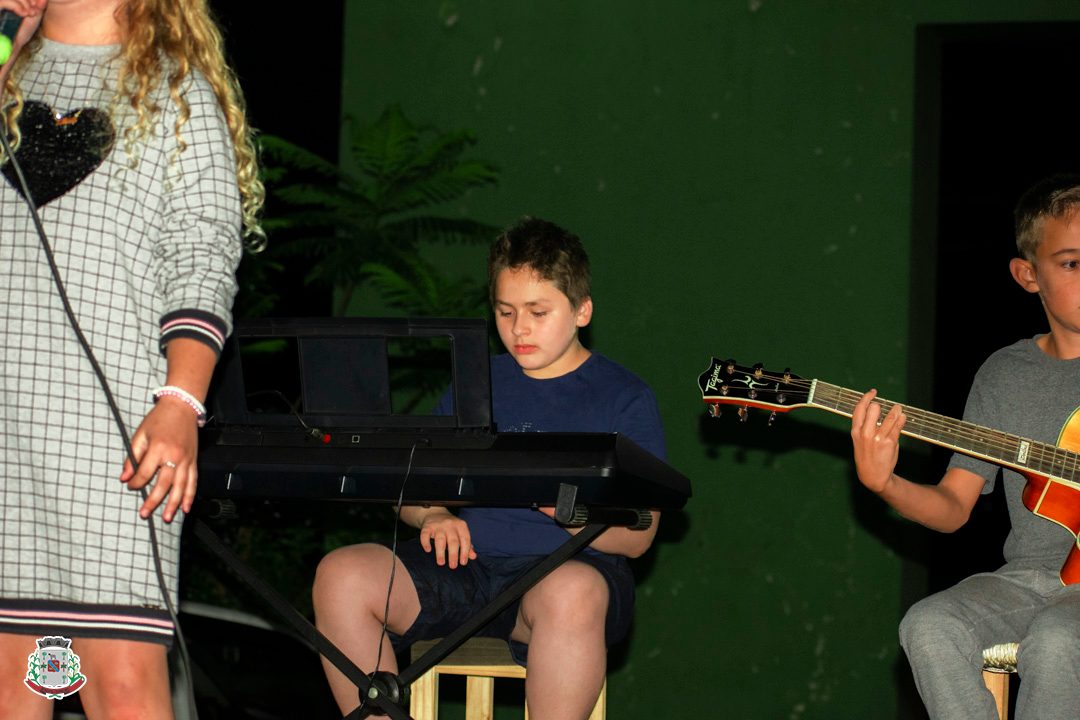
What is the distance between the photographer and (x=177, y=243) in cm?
180

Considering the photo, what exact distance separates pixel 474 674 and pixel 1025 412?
140cm

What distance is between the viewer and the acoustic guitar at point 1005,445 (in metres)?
2.79

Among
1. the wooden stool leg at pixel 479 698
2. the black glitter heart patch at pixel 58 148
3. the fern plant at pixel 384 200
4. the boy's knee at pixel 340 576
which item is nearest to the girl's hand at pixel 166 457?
the black glitter heart patch at pixel 58 148

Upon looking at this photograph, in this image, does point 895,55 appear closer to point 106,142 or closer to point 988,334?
point 988,334

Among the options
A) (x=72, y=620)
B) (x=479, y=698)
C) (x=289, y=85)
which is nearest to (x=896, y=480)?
(x=479, y=698)

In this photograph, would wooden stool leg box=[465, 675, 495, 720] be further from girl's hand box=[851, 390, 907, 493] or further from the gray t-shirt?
the gray t-shirt

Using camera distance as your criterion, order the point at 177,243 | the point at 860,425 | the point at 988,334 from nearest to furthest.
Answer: the point at 177,243 < the point at 860,425 < the point at 988,334

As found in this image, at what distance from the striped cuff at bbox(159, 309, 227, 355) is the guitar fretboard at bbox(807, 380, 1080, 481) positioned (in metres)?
1.52

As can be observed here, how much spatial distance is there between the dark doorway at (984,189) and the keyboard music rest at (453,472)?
10.3ft

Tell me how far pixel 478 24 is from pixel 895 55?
62.3 inches

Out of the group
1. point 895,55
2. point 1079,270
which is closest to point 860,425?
point 1079,270

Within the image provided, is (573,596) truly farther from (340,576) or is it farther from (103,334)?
(103,334)

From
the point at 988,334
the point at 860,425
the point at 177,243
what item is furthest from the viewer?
the point at 988,334

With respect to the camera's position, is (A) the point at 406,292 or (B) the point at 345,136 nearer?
(A) the point at 406,292
